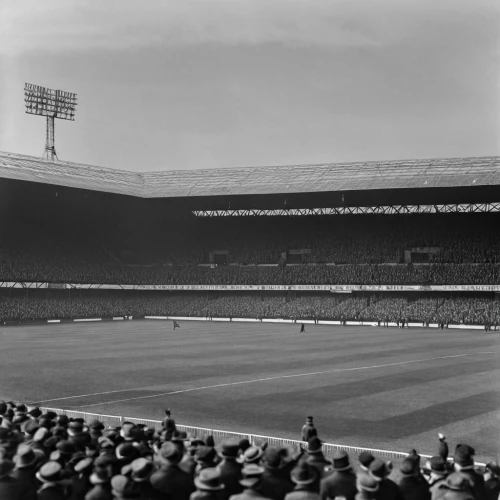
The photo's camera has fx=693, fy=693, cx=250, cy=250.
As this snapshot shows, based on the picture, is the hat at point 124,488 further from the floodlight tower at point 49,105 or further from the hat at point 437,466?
the floodlight tower at point 49,105

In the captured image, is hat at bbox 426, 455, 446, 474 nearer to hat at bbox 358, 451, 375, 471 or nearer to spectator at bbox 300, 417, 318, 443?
hat at bbox 358, 451, 375, 471

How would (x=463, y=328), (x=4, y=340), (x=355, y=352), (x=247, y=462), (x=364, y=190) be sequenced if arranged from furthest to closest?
(x=364, y=190)
(x=463, y=328)
(x=4, y=340)
(x=355, y=352)
(x=247, y=462)

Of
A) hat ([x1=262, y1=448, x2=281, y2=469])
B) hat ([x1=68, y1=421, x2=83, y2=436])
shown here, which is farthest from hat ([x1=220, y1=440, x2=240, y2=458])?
hat ([x1=68, y1=421, x2=83, y2=436])

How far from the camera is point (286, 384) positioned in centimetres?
2564

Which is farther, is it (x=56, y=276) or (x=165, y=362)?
(x=56, y=276)

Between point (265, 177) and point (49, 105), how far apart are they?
32.6 meters

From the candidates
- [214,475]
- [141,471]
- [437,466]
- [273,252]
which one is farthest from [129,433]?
[273,252]

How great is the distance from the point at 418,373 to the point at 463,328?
34.1 metres

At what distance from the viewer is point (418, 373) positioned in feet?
93.7

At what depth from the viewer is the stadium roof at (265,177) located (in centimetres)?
6400

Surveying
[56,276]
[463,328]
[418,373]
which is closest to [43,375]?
[418,373]

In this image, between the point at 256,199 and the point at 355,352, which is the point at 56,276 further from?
the point at 355,352

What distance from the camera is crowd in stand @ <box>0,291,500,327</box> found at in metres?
65.6

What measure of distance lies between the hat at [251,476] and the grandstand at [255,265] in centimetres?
2274
